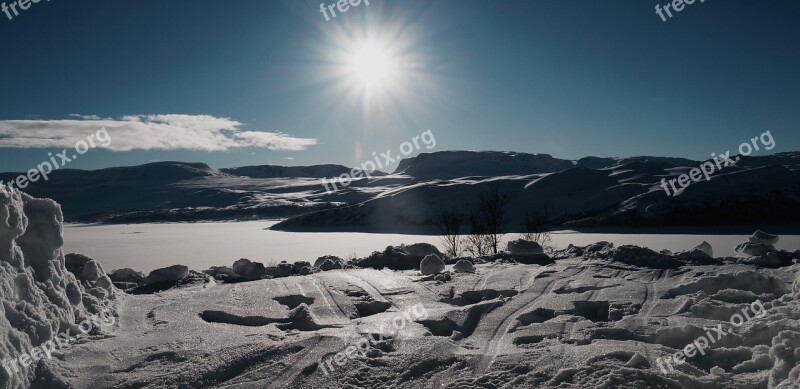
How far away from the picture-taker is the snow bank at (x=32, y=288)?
10.4ft

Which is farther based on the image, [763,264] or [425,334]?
[763,264]

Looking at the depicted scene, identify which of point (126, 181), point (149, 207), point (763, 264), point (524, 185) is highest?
point (126, 181)

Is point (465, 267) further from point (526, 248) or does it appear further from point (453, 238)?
point (453, 238)

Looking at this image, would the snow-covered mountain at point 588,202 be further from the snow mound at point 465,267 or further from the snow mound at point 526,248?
the snow mound at point 465,267

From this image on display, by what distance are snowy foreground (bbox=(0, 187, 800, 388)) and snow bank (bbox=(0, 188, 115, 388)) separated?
0.01 m

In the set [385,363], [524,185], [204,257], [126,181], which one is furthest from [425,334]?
[126,181]

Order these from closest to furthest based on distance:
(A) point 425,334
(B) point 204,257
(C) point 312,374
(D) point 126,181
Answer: (C) point 312,374, (A) point 425,334, (B) point 204,257, (D) point 126,181

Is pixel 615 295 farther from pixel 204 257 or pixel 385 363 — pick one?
pixel 204 257

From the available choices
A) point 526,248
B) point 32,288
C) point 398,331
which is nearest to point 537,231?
point 526,248

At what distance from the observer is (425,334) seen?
14.2 feet

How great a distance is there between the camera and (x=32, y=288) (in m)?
3.81

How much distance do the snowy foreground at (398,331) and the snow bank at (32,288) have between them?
0.01 meters

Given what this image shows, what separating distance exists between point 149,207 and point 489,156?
79607mm

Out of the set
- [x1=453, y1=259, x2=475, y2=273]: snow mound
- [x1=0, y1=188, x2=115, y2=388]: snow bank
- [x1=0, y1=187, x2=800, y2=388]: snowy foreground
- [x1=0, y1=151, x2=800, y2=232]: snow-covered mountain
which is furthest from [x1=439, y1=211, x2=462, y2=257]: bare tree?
[x1=0, y1=188, x2=115, y2=388]: snow bank
